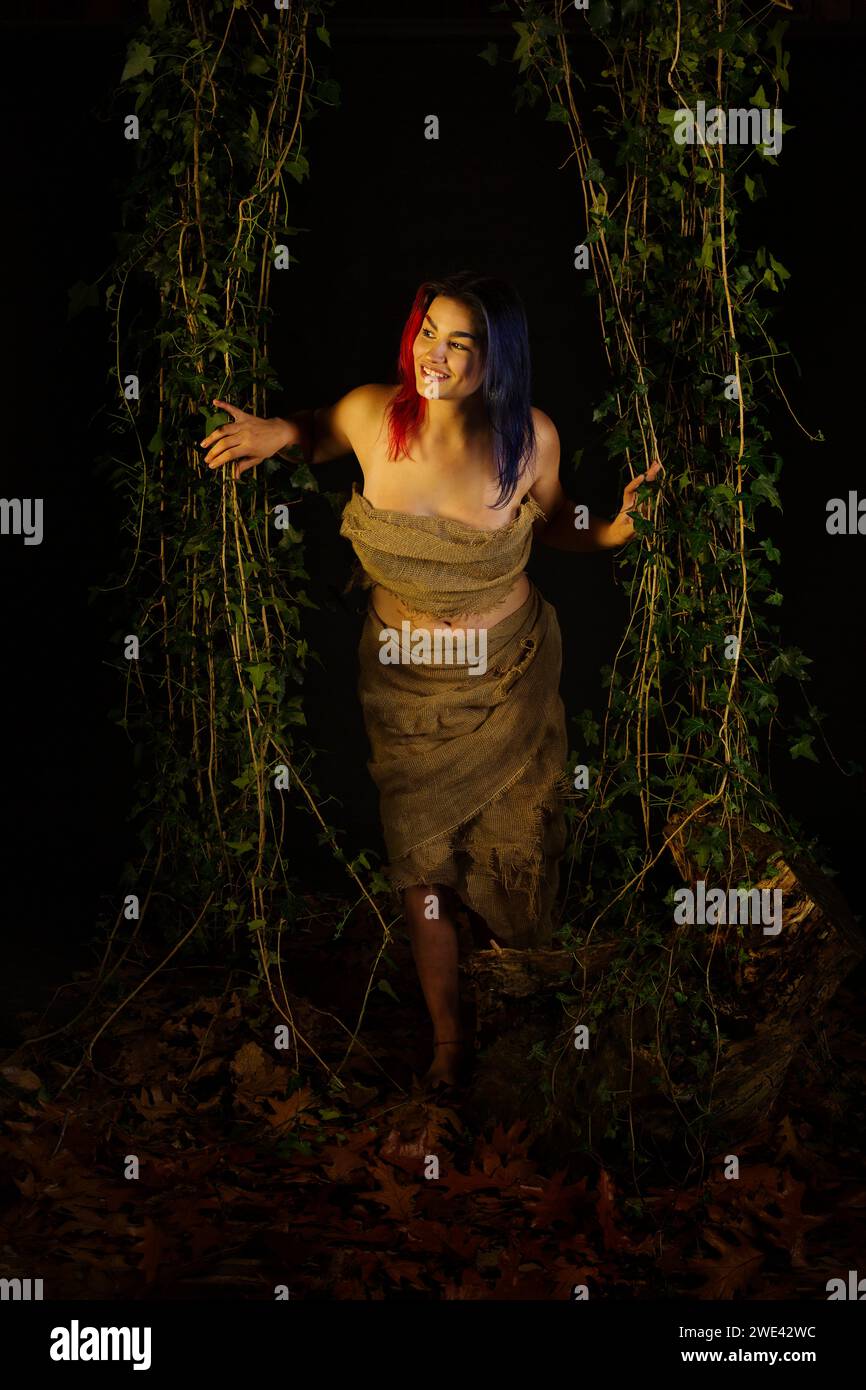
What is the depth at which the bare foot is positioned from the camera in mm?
3598

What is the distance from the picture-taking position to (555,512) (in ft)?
12.1

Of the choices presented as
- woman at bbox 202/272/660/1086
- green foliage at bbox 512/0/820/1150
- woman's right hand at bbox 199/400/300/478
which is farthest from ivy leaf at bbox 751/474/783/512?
woman's right hand at bbox 199/400/300/478

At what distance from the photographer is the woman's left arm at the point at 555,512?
3613 millimetres

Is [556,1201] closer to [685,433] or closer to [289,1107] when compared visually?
[289,1107]

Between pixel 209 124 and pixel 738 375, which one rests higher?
pixel 209 124

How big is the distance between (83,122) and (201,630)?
139 centimetres

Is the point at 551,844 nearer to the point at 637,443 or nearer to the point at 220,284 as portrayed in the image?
the point at 637,443

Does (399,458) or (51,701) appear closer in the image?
(399,458)

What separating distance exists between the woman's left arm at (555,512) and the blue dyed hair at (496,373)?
0.05m

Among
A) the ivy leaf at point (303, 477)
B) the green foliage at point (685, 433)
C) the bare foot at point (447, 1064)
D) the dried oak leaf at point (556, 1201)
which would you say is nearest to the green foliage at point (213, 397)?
the ivy leaf at point (303, 477)

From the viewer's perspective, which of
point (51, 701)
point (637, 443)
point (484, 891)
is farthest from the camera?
point (51, 701)

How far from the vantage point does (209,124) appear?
3.36 m

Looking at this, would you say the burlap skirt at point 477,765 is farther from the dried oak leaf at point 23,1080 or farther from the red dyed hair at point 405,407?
the dried oak leaf at point 23,1080
